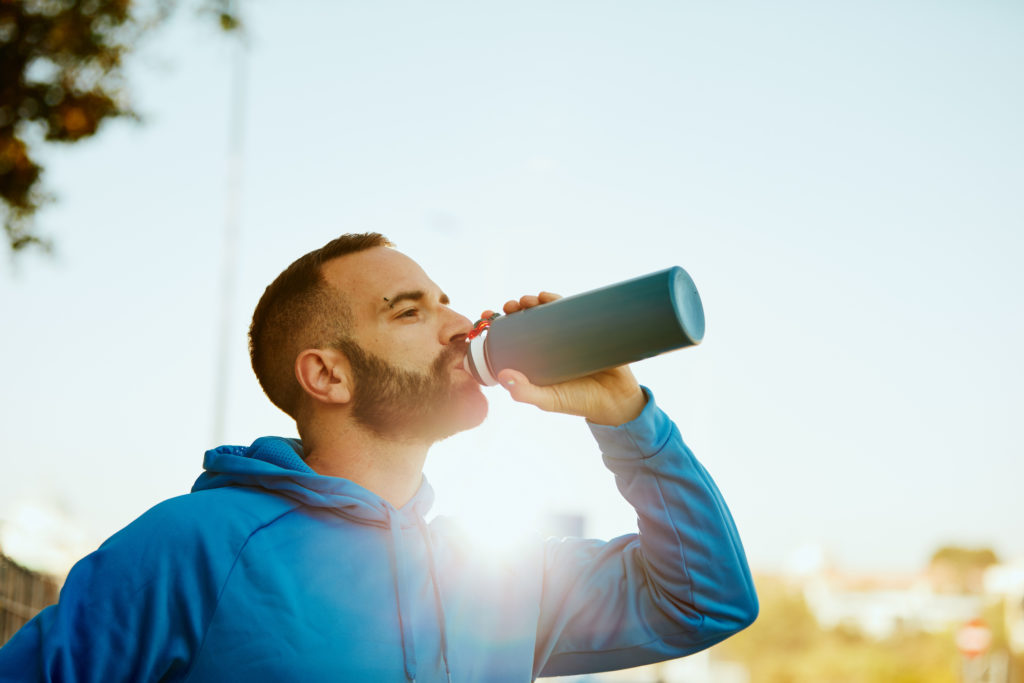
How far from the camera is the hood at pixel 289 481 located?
79.1 inches

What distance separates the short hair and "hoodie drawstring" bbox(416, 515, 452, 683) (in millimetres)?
546

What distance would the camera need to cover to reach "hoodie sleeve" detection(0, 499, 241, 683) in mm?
1679

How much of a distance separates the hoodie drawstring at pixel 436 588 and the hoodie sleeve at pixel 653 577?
35 cm

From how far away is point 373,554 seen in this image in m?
2.01

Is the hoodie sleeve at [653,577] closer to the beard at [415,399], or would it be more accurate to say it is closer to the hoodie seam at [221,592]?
the beard at [415,399]

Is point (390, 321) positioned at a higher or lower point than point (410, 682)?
higher

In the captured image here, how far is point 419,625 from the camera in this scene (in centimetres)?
194

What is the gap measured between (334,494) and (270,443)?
0.24 meters

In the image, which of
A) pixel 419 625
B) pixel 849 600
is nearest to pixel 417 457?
pixel 419 625

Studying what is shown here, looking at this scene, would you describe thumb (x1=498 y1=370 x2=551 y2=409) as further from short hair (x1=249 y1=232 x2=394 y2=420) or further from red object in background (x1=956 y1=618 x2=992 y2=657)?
red object in background (x1=956 y1=618 x2=992 y2=657)

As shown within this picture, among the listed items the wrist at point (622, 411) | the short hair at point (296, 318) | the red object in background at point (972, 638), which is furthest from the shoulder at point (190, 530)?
the red object in background at point (972, 638)

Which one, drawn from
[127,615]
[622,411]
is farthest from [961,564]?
[127,615]

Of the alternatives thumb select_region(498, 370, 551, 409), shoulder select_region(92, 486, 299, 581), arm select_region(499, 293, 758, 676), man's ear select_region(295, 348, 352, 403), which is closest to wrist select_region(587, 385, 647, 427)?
arm select_region(499, 293, 758, 676)

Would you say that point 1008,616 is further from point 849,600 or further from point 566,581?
point 566,581
